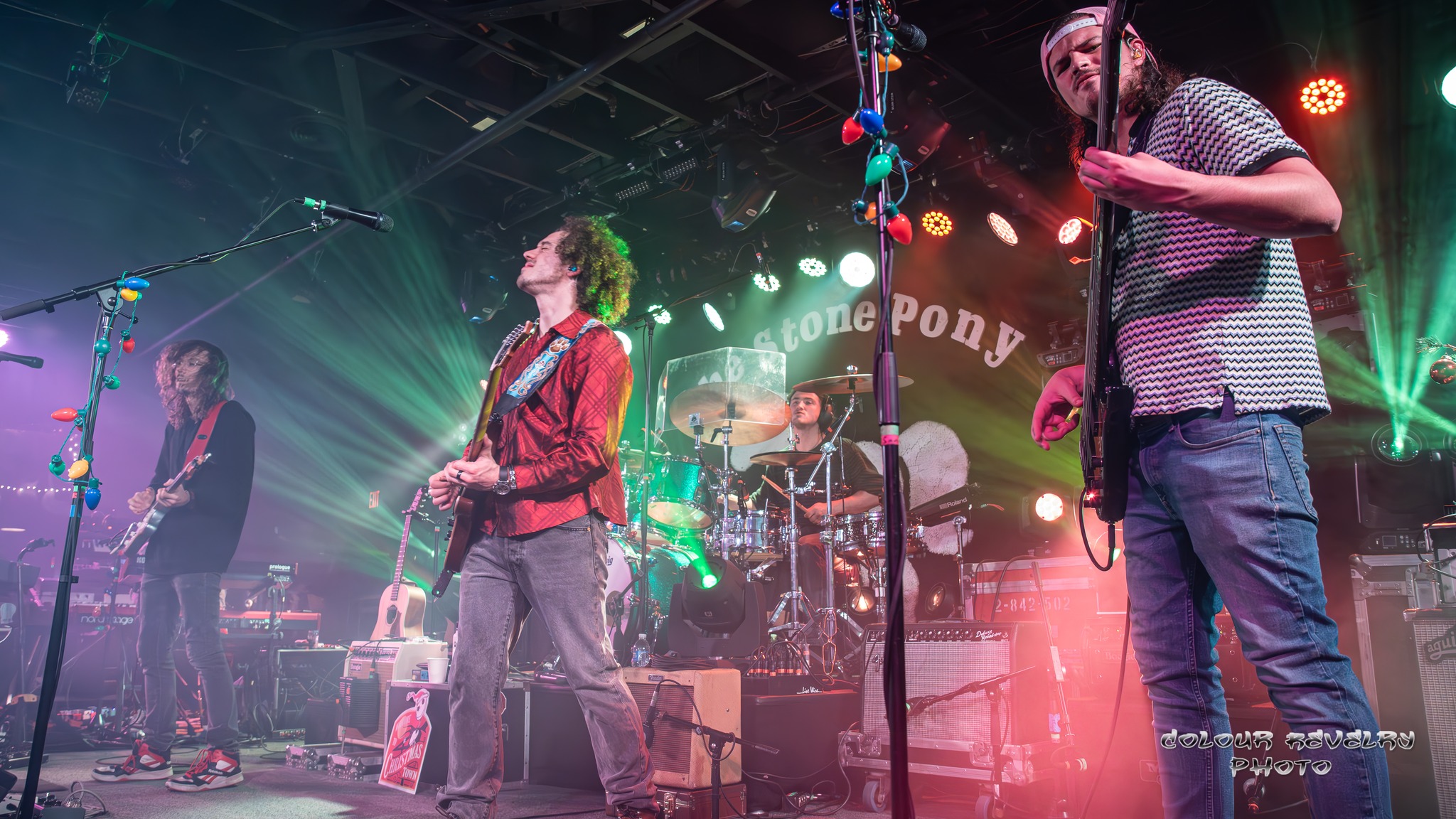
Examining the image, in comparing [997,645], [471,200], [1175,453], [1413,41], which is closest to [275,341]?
[471,200]

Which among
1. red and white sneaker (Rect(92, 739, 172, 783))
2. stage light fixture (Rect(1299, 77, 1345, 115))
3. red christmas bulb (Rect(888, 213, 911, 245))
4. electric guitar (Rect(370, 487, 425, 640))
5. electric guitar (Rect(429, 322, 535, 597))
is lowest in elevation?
red and white sneaker (Rect(92, 739, 172, 783))

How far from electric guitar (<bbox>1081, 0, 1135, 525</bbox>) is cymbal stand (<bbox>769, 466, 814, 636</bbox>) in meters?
4.17

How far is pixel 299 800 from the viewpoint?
4266 mm

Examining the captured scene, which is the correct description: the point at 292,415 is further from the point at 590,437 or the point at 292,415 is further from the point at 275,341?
the point at 590,437

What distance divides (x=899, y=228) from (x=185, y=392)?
500 centimetres

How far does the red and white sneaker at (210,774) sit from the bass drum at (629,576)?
2.34 m

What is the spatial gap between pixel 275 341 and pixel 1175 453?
995 centimetres

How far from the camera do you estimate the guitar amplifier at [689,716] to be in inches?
155

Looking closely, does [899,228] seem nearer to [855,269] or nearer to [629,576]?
[629,576]

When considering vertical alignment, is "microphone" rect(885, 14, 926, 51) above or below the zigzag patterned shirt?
above

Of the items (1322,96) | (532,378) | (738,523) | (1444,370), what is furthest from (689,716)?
(1322,96)

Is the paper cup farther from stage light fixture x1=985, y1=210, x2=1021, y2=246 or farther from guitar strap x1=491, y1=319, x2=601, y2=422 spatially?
stage light fixture x1=985, y1=210, x2=1021, y2=246

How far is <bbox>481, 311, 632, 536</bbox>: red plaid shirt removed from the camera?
9.82 feet

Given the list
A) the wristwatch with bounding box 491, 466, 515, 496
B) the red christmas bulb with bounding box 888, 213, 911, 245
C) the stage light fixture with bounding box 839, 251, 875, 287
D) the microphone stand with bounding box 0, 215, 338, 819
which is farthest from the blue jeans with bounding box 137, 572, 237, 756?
the stage light fixture with bounding box 839, 251, 875, 287
